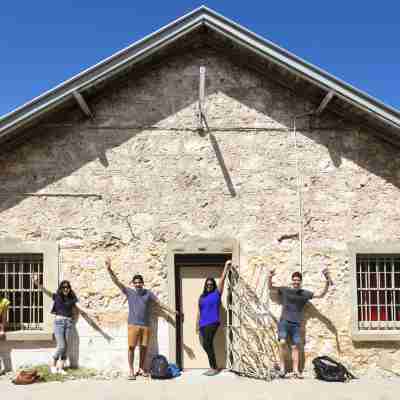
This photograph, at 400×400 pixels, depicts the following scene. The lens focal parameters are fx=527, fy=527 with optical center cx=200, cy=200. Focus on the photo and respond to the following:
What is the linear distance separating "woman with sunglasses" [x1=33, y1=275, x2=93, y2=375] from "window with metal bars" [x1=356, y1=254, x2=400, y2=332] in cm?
490

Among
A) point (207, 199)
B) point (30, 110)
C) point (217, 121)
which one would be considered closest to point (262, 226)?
point (207, 199)

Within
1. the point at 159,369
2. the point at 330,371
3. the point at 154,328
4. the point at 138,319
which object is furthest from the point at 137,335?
the point at 330,371

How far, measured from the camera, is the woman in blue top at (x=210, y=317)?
856 centimetres

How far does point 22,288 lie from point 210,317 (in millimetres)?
3234

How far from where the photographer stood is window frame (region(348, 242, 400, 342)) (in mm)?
8836

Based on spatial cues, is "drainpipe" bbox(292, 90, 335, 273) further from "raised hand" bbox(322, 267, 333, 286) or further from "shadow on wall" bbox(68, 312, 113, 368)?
"shadow on wall" bbox(68, 312, 113, 368)

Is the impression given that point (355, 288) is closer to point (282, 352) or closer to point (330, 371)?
point (330, 371)

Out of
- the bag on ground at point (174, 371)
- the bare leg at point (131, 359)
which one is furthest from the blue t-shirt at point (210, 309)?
the bare leg at point (131, 359)

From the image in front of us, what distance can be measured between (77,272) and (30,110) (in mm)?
2783

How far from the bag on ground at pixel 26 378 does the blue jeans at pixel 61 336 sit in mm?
431

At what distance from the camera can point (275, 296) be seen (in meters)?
8.96

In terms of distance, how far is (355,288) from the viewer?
354 inches

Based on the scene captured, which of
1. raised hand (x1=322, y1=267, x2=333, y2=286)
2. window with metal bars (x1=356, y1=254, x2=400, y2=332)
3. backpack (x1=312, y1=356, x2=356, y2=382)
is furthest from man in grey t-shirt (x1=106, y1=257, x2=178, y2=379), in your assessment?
window with metal bars (x1=356, y1=254, x2=400, y2=332)

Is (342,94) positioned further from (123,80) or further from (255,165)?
(123,80)
